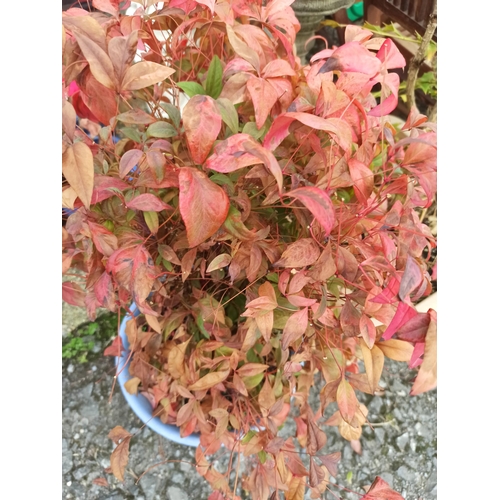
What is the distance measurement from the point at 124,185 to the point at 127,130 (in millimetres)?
84

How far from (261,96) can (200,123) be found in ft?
0.25

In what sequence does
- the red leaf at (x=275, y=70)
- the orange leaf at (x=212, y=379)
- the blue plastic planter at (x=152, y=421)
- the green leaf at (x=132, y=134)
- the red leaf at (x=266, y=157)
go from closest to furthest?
the red leaf at (x=266, y=157)
the red leaf at (x=275, y=70)
the green leaf at (x=132, y=134)
the orange leaf at (x=212, y=379)
the blue plastic planter at (x=152, y=421)

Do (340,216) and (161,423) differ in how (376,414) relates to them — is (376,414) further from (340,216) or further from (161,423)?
(340,216)

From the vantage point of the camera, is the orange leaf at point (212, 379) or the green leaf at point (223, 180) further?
the orange leaf at point (212, 379)

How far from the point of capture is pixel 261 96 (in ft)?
1.42

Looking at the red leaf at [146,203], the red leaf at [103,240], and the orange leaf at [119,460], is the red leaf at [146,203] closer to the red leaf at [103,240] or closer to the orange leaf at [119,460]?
the red leaf at [103,240]

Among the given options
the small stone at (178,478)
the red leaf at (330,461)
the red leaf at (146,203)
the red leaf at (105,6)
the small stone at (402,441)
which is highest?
the red leaf at (105,6)

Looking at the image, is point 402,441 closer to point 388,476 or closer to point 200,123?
point 388,476

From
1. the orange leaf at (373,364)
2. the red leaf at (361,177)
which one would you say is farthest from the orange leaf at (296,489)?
the red leaf at (361,177)

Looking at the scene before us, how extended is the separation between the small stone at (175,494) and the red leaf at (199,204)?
790mm

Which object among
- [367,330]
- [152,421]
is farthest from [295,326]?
[152,421]

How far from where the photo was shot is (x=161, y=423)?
3.03 ft

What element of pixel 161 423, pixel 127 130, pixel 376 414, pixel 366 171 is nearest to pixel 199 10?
pixel 127 130

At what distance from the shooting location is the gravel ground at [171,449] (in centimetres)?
100
